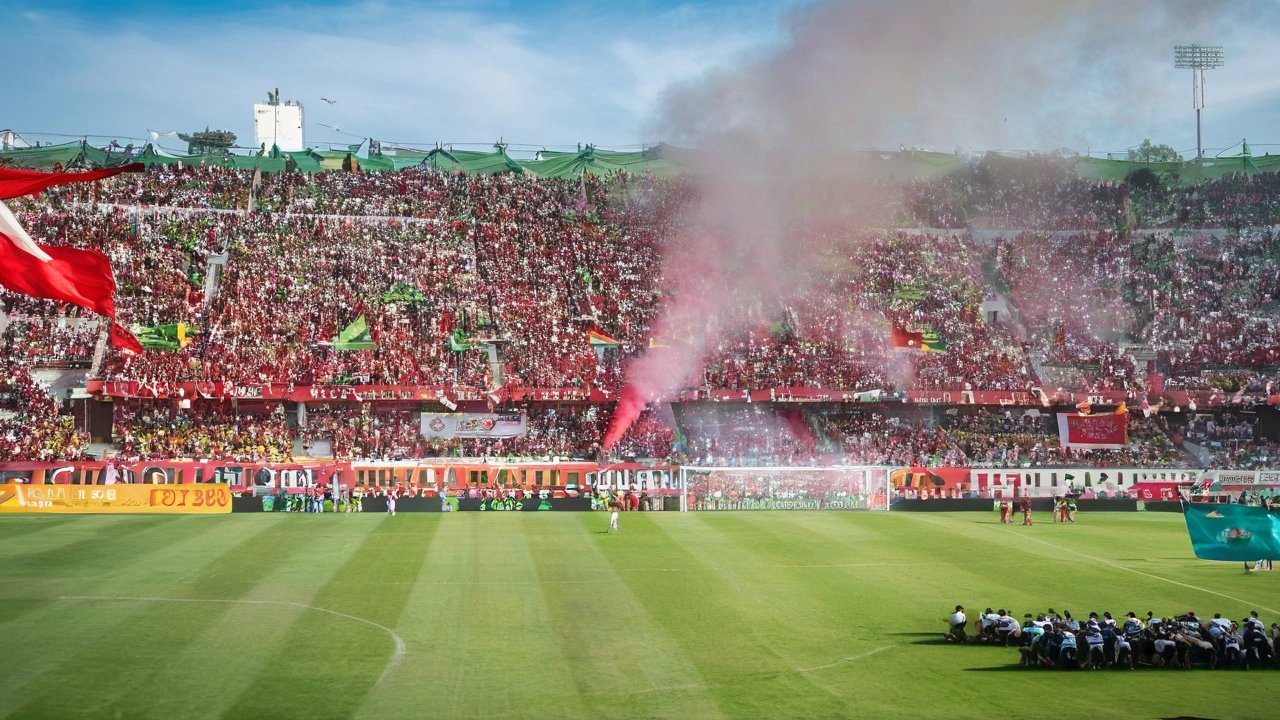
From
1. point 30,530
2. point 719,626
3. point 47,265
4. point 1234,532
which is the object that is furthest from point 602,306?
point 47,265

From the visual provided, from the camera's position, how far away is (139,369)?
5372cm

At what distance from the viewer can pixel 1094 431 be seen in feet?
194

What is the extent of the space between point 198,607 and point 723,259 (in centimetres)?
4081

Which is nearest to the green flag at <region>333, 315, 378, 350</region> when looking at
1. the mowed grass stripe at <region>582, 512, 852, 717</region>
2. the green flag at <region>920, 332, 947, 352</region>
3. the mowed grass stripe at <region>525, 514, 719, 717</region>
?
the mowed grass stripe at <region>582, 512, 852, 717</region>

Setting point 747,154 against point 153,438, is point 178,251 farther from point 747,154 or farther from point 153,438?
point 747,154

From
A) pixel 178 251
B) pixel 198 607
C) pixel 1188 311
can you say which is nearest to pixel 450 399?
pixel 178 251

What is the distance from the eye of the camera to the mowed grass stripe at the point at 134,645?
1841cm

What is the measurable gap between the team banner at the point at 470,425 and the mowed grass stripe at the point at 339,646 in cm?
2167

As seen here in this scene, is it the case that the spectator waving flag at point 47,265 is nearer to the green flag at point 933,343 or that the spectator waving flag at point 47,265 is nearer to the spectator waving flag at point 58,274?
the spectator waving flag at point 58,274

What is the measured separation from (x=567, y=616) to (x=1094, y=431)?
42.3m

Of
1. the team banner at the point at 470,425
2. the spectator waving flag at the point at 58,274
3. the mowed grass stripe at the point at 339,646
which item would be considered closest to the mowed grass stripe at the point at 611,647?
the mowed grass stripe at the point at 339,646

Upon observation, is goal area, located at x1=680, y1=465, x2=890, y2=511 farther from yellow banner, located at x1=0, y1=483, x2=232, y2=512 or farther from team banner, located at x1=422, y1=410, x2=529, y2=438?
yellow banner, located at x1=0, y1=483, x2=232, y2=512

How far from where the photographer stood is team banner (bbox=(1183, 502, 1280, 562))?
1190 inches

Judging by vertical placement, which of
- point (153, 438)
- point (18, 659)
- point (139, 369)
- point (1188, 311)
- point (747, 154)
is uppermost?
point (747, 154)
